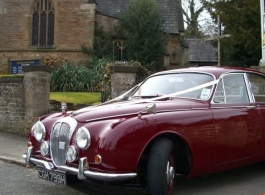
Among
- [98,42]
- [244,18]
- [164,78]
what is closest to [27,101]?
[164,78]

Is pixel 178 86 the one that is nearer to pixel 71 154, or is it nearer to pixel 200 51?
pixel 71 154

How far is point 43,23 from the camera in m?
24.1

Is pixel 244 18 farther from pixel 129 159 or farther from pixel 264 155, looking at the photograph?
pixel 129 159

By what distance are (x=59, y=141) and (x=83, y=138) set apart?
0.46 m

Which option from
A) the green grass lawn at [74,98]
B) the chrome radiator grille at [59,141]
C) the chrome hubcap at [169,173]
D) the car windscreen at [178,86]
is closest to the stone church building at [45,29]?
the green grass lawn at [74,98]

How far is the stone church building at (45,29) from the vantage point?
77.3 ft

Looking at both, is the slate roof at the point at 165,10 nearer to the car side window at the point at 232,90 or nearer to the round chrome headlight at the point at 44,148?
the car side window at the point at 232,90

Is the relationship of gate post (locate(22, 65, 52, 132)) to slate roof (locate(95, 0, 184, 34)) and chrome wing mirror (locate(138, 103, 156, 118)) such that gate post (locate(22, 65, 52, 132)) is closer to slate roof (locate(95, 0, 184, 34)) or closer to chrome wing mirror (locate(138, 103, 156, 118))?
chrome wing mirror (locate(138, 103, 156, 118))

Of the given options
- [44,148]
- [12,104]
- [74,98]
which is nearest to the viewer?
[44,148]

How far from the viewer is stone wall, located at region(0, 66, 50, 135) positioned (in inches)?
380

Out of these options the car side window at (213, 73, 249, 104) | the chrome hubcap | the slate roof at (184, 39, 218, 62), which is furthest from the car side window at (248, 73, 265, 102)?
the slate roof at (184, 39, 218, 62)

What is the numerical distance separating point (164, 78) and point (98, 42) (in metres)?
17.8

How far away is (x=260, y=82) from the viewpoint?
6.29 m

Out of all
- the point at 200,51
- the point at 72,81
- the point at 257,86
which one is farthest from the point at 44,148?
the point at 200,51
